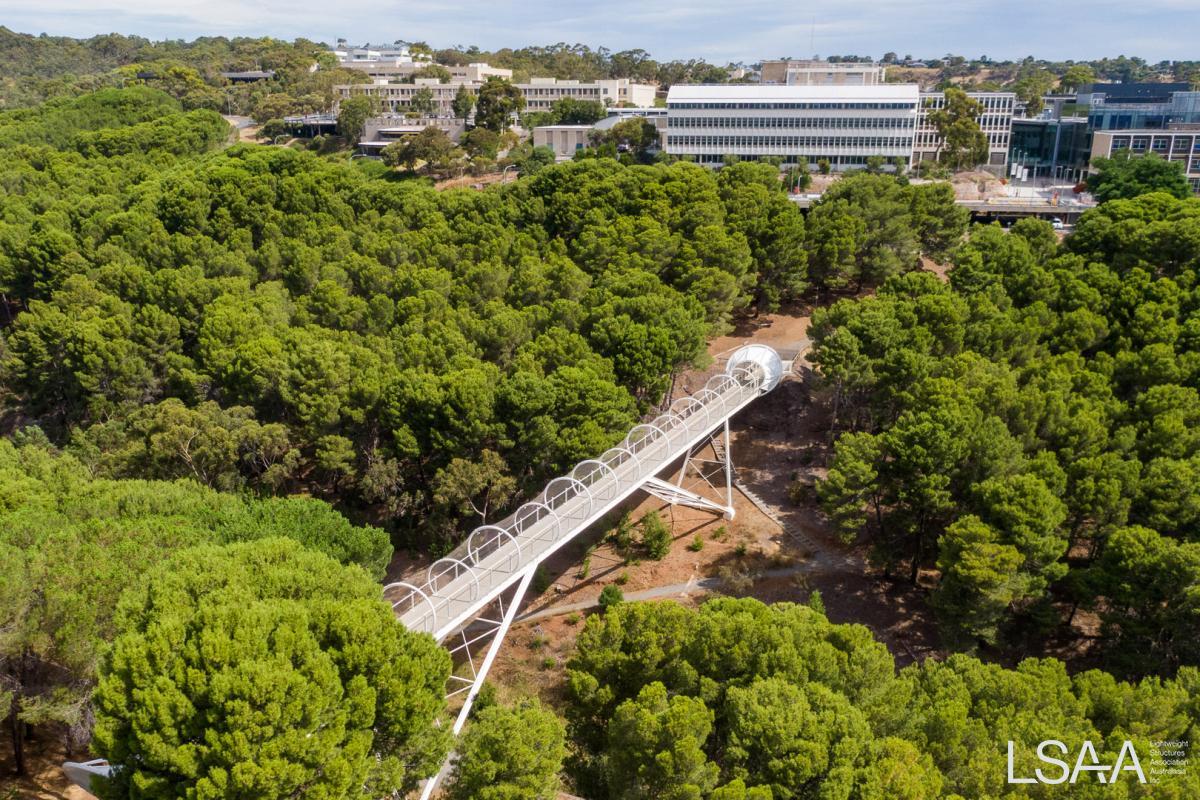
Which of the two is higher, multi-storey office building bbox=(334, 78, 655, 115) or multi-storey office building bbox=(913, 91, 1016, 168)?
multi-storey office building bbox=(334, 78, 655, 115)

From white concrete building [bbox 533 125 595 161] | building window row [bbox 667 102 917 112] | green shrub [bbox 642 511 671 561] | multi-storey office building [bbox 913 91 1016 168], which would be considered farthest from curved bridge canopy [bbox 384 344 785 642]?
multi-storey office building [bbox 913 91 1016 168]

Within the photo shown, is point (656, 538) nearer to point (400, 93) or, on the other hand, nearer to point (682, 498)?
point (682, 498)

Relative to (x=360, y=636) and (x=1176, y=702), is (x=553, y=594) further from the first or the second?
(x=1176, y=702)

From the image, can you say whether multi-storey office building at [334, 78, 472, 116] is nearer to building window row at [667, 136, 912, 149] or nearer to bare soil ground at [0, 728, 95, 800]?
building window row at [667, 136, 912, 149]

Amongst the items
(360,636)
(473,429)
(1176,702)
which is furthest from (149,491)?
(1176,702)

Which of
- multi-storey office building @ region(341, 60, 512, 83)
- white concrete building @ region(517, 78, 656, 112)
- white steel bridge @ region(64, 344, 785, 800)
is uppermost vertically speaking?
multi-storey office building @ region(341, 60, 512, 83)

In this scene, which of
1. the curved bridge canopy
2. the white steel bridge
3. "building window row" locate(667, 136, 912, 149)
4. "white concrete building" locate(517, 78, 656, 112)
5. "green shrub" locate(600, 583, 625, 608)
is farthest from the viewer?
"white concrete building" locate(517, 78, 656, 112)

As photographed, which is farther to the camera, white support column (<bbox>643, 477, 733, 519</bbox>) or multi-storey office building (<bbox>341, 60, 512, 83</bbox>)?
multi-storey office building (<bbox>341, 60, 512, 83</bbox>)
